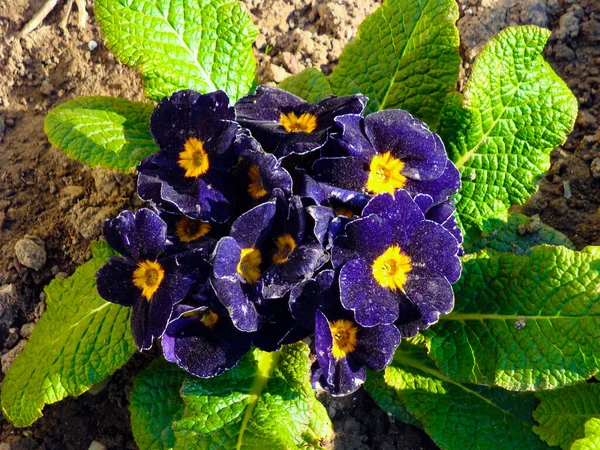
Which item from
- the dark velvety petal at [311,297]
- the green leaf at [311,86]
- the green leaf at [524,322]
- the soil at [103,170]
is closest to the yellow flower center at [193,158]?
the dark velvety petal at [311,297]

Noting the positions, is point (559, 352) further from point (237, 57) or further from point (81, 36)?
point (81, 36)

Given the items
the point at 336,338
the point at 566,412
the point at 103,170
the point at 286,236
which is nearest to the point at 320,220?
the point at 286,236

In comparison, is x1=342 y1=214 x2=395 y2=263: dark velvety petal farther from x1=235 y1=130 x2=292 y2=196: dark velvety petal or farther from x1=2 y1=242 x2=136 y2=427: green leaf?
x1=2 y1=242 x2=136 y2=427: green leaf

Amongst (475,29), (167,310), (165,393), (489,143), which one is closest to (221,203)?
(167,310)

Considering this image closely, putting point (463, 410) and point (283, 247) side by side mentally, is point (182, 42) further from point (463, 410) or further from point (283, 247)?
point (463, 410)

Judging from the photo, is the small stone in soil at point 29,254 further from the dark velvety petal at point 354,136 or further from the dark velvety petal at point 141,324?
the dark velvety petal at point 354,136

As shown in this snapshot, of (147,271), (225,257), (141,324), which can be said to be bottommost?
(141,324)
